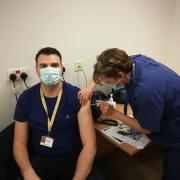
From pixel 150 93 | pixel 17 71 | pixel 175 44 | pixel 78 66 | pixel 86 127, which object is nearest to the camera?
pixel 150 93

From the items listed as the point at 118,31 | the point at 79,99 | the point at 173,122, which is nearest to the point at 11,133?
the point at 79,99

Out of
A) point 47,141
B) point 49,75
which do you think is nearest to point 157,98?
point 49,75

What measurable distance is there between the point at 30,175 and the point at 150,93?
96cm

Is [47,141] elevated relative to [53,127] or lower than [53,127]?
lower

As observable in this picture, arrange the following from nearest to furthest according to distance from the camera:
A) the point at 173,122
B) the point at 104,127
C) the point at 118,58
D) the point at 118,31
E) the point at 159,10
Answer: the point at 118,58 → the point at 173,122 → the point at 104,127 → the point at 118,31 → the point at 159,10

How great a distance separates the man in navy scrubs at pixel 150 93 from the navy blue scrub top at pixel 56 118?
335 mm

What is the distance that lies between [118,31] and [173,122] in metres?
1.27

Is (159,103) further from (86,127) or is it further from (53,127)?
(53,127)

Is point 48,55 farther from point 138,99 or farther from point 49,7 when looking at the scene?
point 138,99

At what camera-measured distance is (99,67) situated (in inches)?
50.2

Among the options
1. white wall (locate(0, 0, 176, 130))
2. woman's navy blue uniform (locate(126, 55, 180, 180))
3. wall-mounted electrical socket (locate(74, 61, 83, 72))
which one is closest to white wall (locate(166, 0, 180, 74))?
white wall (locate(0, 0, 176, 130))

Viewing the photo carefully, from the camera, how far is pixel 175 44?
9.08ft

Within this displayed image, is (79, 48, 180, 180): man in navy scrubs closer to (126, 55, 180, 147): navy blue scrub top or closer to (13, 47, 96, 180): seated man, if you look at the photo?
(126, 55, 180, 147): navy blue scrub top

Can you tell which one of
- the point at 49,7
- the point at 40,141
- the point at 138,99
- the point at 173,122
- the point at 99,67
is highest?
the point at 49,7
